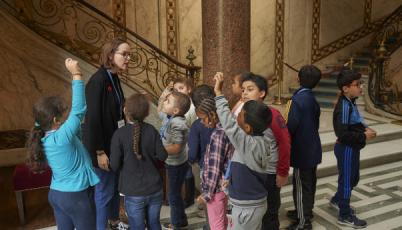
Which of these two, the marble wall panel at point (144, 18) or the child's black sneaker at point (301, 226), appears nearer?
the child's black sneaker at point (301, 226)

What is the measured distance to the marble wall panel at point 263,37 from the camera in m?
8.78

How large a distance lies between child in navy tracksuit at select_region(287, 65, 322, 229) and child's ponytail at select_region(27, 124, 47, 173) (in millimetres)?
1907

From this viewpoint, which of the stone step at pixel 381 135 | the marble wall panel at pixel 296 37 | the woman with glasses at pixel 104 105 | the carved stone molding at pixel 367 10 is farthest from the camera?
the carved stone molding at pixel 367 10

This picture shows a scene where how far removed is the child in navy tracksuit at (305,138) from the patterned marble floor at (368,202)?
415 millimetres

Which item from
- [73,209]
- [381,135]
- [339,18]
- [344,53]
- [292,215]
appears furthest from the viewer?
[344,53]

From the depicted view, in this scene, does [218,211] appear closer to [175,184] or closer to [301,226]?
[175,184]

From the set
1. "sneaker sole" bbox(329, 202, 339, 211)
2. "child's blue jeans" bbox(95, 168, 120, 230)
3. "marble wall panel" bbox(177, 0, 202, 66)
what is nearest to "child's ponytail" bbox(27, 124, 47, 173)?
Answer: "child's blue jeans" bbox(95, 168, 120, 230)

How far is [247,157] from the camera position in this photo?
229cm

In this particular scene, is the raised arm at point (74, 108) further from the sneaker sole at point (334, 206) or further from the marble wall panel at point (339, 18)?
the marble wall panel at point (339, 18)

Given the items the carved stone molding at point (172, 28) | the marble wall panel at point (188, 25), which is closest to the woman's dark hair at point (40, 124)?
the carved stone molding at point (172, 28)

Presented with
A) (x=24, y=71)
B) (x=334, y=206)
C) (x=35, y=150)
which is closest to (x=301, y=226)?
(x=334, y=206)

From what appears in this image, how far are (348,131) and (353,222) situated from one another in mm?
914

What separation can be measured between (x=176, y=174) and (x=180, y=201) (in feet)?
0.92

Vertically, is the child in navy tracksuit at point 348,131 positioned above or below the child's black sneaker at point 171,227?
above
